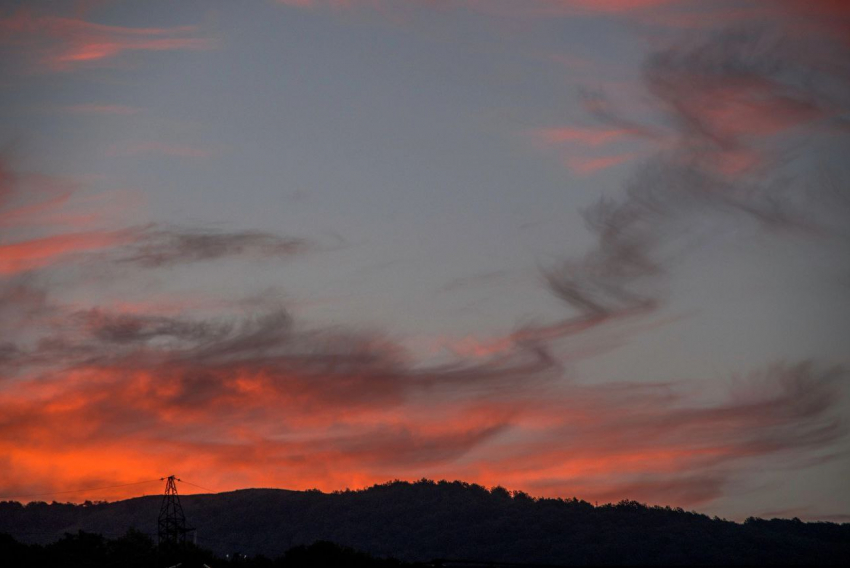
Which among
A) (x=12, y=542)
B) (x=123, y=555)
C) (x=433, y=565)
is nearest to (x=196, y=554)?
(x=123, y=555)

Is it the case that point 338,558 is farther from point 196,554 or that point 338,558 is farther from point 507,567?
point 507,567

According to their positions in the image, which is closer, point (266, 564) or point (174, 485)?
point (174, 485)

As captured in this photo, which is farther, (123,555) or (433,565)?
(123,555)

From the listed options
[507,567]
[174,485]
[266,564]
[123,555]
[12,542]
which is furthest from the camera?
[123,555]

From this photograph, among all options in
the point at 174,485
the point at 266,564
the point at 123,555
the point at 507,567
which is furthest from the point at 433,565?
the point at 123,555

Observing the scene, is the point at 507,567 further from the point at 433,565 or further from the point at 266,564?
the point at 266,564

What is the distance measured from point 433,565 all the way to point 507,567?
148 inches

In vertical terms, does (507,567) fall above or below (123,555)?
below

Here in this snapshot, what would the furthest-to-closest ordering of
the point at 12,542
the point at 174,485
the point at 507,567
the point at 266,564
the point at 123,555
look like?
the point at 123,555 < the point at 266,564 < the point at 12,542 < the point at 174,485 < the point at 507,567

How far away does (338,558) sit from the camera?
177m

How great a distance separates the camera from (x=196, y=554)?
181 meters

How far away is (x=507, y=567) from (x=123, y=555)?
484 feet

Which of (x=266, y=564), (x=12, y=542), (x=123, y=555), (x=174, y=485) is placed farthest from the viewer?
(x=123, y=555)

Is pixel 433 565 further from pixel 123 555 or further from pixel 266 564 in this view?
pixel 123 555
